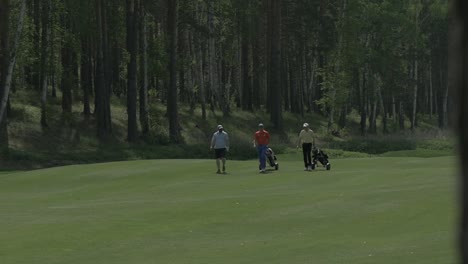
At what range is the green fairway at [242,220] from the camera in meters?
14.4

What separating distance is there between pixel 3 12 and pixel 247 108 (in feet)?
248

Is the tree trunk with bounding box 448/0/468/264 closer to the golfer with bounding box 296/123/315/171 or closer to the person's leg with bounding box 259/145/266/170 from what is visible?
the person's leg with bounding box 259/145/266/170

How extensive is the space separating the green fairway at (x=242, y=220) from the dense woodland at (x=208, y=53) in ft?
60.7

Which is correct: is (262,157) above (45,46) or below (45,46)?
below

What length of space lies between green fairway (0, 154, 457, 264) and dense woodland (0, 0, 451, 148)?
18511 mm

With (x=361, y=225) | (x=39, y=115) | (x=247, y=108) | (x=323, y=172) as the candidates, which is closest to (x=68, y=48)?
(x=39, y=115)

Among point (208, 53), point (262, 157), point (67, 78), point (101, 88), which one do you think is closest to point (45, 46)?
point (67, 78)

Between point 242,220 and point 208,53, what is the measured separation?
5268cm

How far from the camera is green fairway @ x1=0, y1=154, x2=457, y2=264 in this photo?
14359mm

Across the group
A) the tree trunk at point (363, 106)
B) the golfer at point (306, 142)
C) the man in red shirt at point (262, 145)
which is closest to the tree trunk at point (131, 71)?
the man in red shirt at point (262, 145)

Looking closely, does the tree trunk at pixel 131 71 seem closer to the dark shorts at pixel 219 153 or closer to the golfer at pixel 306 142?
the dark shorts at pixel 219 153

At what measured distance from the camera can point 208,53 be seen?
7062cm

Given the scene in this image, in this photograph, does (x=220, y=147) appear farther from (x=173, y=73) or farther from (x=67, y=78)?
(x=67, y=78)

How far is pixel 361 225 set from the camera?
17125 mm
